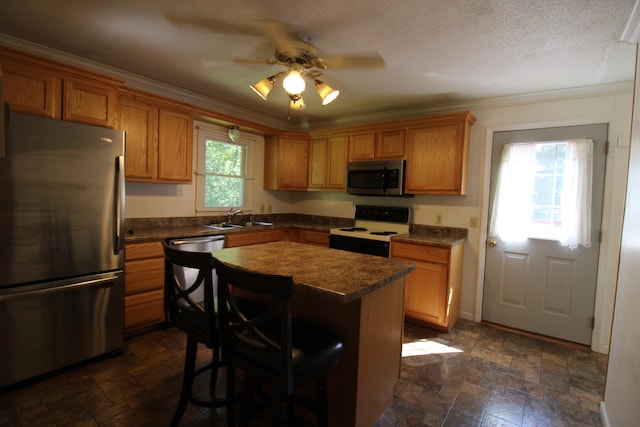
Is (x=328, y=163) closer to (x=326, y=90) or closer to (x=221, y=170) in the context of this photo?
(x=221, y=170)

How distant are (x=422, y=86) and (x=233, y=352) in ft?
9.33

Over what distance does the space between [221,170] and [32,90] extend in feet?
6.65

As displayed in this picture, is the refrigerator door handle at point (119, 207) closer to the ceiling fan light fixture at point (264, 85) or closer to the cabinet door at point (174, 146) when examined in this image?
the cabinet door at point (174, 146)

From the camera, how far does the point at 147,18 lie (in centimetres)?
199

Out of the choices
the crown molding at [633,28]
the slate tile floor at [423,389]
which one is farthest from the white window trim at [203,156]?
the crown molding at [633,28]

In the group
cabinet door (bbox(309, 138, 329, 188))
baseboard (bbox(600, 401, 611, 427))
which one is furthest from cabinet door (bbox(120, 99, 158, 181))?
baseboard (bbox(600, 401, 611, 427))

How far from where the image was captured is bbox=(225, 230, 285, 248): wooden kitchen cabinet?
3.36 metres

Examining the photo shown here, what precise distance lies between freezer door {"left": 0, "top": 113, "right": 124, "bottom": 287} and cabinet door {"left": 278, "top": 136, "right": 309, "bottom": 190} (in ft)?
7.48

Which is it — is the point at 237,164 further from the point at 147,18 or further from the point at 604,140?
the point at 604,140

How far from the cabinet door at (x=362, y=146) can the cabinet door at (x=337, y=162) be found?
3.5 inches

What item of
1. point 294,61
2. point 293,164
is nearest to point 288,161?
point 293,164

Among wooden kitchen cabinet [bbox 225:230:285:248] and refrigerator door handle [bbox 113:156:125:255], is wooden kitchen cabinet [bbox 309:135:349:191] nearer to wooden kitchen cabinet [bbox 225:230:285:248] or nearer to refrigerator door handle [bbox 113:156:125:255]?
wooden kitchen cabinet [bbox 225:230:285:248]

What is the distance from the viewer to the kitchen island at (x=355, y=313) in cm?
148

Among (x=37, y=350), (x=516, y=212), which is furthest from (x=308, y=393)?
(x=516, y=212)
